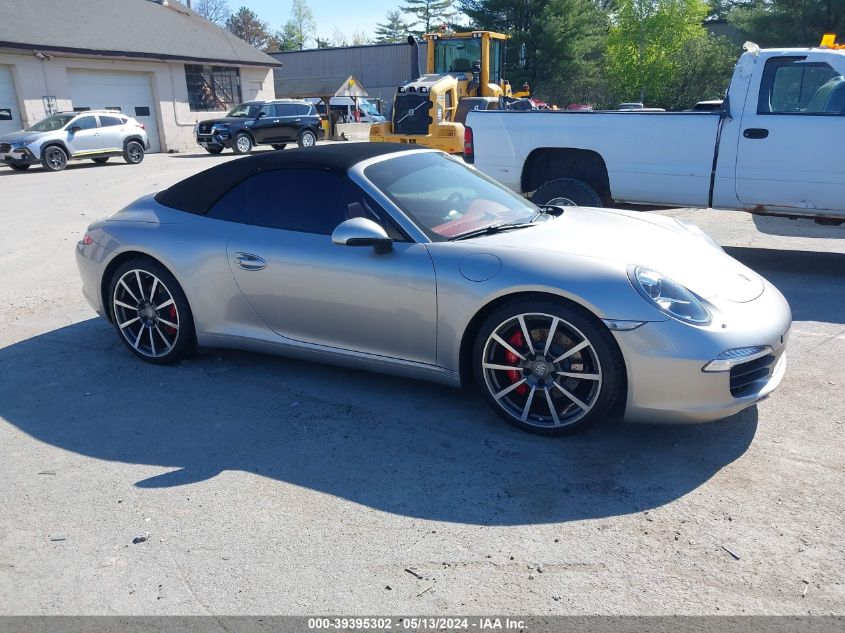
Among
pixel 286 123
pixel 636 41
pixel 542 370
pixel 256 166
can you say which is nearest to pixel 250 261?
pixel 256 166

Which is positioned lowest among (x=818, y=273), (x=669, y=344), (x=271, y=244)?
(x=818, y=273)

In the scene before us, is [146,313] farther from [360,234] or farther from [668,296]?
[668,296]

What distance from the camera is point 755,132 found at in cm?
688

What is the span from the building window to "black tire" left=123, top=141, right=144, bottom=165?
914 cm

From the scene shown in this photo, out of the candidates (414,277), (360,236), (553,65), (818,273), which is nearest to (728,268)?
(414,277)

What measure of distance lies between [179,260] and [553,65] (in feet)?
136

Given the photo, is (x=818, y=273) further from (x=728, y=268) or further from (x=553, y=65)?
(x=553, y=65)

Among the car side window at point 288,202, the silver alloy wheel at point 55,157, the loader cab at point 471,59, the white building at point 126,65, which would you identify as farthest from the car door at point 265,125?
the car side window at point 288,202

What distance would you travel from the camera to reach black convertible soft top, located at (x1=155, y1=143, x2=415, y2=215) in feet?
14.6

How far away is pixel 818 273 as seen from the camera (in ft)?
22.9

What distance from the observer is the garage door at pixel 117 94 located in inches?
1034

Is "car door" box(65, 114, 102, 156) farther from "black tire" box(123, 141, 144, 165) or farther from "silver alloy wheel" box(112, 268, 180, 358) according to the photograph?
Result: "silver alloy wheel" box(112, 268, 180, 358)

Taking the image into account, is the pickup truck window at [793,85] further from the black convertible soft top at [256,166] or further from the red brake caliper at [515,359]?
the red brake caliper at [515,359]

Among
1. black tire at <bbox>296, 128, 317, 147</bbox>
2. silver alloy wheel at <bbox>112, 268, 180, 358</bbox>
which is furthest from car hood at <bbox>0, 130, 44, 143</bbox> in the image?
silver alloy wheel at <bbox>112, 268, 180, 358</bbox>
